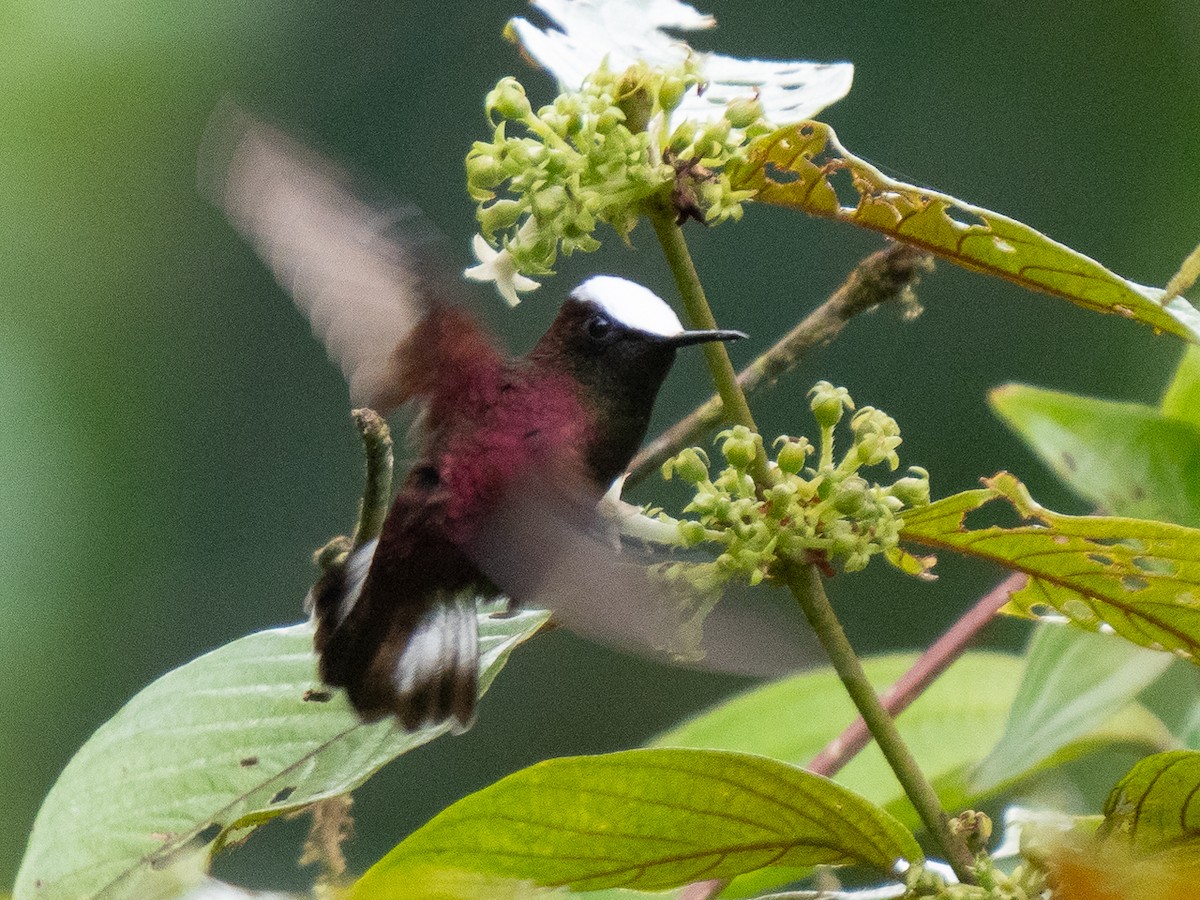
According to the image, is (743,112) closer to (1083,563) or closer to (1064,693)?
(1083,563)

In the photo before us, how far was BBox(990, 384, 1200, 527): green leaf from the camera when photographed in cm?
159

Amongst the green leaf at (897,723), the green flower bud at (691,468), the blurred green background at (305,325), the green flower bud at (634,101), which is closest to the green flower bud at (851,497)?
the green flower bud at (691,468)

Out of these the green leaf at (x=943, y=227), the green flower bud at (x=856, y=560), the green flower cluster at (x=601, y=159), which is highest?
the green flower cluster at (x=601, y=159)

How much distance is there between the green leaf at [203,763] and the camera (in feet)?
3.87

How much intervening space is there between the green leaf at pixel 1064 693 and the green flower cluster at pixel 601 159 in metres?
0.73

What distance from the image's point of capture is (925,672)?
4.78 ft

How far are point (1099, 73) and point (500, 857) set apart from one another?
465cm

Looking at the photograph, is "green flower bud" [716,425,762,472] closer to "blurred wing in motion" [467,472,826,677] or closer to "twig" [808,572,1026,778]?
"blurred wing in motion" [467,472,826,677]

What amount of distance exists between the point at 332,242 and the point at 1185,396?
1.05 meters

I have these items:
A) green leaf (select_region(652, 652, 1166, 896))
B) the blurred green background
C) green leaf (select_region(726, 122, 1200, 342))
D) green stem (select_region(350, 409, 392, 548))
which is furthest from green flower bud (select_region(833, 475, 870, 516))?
the blurred green background

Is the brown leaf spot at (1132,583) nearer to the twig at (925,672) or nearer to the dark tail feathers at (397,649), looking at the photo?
the twig at (925,672)

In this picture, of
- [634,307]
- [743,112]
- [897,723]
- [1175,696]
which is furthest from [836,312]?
[1175,696]

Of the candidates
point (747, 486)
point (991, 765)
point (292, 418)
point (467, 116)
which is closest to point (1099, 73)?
point (467, 116)

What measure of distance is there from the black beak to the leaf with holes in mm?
210
